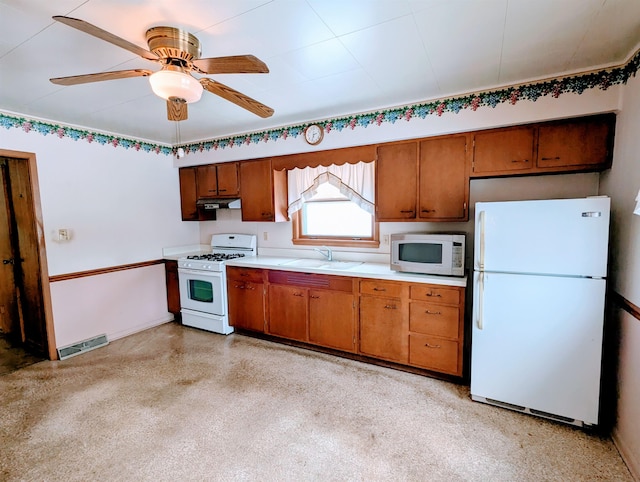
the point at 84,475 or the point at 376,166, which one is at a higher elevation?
the point at 376,166

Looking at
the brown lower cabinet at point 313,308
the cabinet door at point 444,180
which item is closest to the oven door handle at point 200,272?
the brown lower cabinet at point 313,308

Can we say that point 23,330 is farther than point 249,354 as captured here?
Yes

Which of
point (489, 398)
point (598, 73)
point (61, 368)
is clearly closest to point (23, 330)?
point (61, 368)

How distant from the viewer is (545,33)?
1716 mm

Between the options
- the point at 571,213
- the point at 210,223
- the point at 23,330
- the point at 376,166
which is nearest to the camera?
the point at 571,213

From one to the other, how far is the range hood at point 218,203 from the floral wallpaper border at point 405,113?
2.16 feet

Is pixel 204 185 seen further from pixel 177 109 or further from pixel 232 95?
pixel 232 95

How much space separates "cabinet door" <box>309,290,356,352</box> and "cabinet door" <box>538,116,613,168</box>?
6.47 ft

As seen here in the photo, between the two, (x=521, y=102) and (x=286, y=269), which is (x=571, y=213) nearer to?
(x=521, y=102)

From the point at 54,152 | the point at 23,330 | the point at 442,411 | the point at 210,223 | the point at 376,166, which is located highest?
the point at 54,152

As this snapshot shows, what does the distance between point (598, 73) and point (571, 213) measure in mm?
1038

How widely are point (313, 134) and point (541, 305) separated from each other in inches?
98.5

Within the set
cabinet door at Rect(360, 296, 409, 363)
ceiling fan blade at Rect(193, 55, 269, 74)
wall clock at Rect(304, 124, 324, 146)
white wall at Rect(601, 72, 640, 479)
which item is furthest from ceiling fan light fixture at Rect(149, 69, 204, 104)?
white wall at Rect(601, 72, 640, 479)

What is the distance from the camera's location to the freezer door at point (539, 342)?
79.1 inches
